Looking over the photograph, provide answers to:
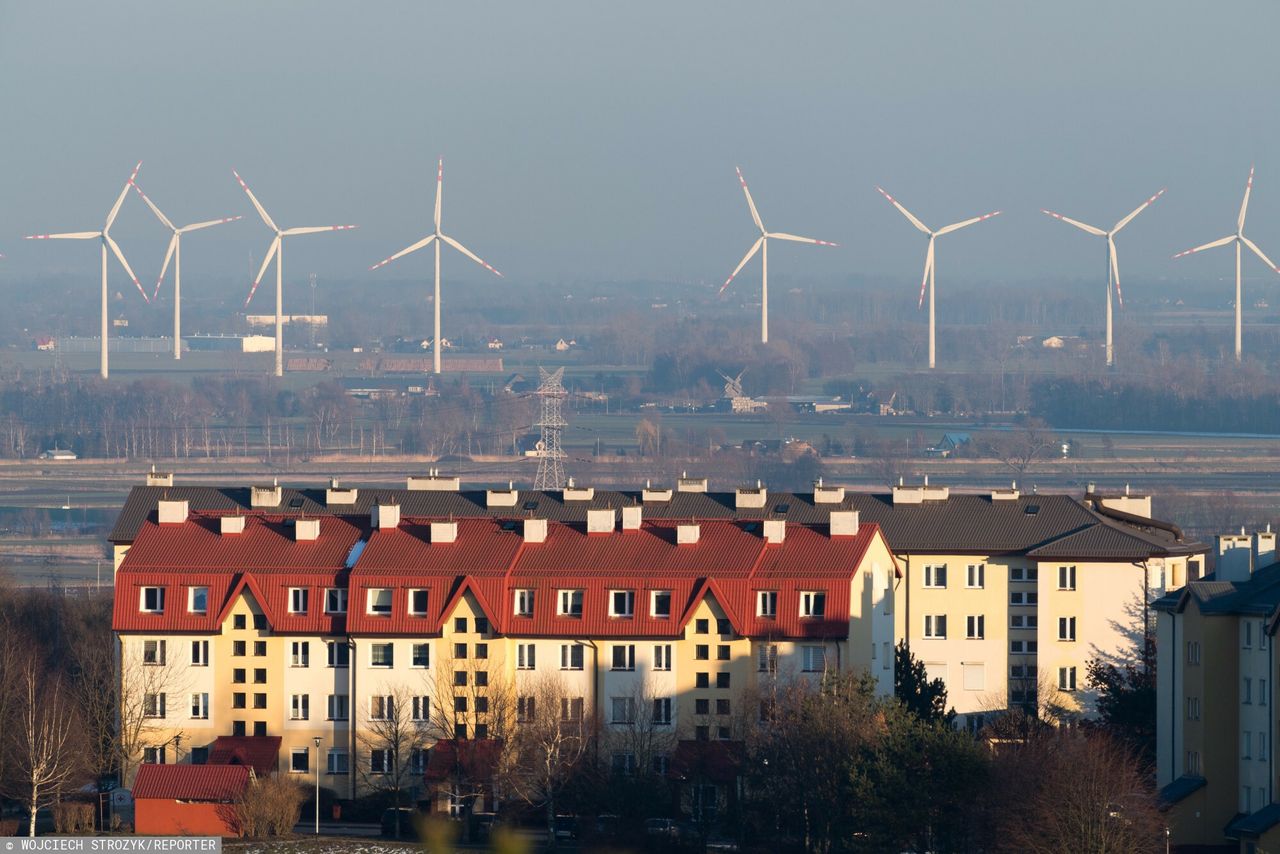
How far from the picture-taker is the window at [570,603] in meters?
47.7

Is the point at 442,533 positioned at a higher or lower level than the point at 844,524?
lower

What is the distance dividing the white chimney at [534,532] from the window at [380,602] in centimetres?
311

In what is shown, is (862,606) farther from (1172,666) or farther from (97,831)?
(97,831)

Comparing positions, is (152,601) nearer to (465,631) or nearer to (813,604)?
(465,631)

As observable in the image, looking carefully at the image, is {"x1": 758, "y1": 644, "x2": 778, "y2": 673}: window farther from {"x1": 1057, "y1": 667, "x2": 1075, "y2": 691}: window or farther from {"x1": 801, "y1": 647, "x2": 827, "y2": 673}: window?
{"x1": 1057, "y1": 667, "x2": 1075, "y2": 691}: window

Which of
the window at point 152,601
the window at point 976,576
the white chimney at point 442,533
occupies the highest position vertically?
the white chimney at point 442,533

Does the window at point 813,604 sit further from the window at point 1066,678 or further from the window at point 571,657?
the window at point 1066,678

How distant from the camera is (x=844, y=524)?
49.5 metres

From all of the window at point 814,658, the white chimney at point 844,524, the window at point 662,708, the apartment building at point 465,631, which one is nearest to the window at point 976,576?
the apartment building at point 465,631

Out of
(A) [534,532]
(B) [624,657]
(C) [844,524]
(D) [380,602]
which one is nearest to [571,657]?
(B) [624,657]

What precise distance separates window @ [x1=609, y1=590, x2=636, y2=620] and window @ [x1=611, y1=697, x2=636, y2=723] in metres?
1.67

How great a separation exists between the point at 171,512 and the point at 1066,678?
863 inches

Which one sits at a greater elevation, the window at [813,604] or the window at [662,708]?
the window at [813,604]

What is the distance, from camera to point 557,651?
1870 inches
